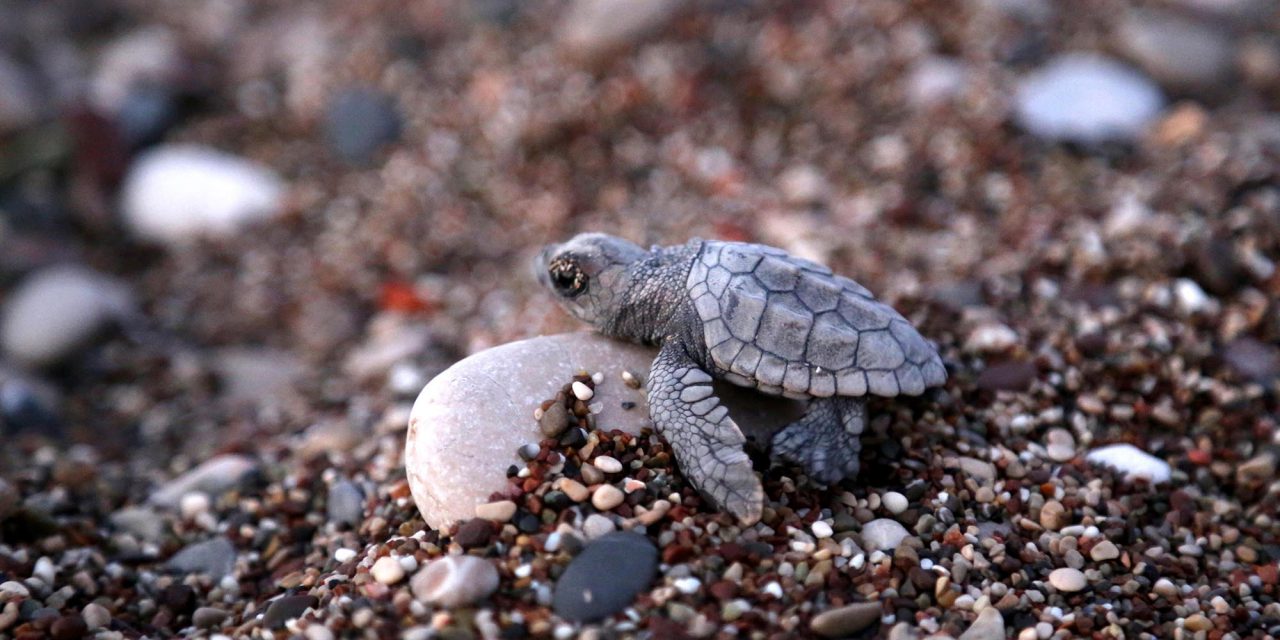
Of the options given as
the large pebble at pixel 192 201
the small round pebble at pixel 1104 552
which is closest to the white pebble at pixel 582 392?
the small round pebble at pixel 1104 552

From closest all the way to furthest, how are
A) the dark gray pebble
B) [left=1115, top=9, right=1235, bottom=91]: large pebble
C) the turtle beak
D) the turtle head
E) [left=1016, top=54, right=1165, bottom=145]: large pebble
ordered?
the turtle head, the turtle beak, the dark gray pebble, [left=1016, top=54, right=1165, bottom=145]: large pebble, [left=1115, top=9, right=1235, bottom=91]: large pebble

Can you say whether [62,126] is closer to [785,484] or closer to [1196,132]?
[785,484]

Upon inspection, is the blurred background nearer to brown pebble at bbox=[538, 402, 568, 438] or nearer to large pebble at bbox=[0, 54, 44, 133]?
large pebble at bbox=[0, 54, 44, 133]

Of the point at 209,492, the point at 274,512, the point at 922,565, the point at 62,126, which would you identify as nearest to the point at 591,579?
the point at 922,565

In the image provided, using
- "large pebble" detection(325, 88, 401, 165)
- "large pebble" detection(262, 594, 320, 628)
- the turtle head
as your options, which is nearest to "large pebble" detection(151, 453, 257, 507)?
"large pebble" detection(262, 594, 320, 628)

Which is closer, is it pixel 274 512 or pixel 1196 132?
pixel 274 512
